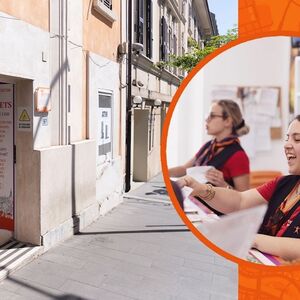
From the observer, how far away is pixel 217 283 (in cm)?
467

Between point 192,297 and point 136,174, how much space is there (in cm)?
891

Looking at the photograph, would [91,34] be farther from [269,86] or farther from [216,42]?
[269,86]

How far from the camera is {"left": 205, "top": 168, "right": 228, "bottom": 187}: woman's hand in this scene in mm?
1776

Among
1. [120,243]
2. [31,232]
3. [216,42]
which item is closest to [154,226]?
[120,243]

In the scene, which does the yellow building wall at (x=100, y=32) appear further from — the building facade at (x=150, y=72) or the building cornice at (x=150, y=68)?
the building cornice at (x=150, y=68)

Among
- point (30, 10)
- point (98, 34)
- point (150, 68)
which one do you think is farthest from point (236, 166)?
point (150, 68)

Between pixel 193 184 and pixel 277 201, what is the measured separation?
0.44 metres

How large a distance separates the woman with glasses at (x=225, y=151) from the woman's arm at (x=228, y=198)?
3cm

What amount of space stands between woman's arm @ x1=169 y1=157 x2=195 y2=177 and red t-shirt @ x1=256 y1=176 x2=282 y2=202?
337 mm

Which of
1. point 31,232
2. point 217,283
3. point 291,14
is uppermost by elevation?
point 291,14

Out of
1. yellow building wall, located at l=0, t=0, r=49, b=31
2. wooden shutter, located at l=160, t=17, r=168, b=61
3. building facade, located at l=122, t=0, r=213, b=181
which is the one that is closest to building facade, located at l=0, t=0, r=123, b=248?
yellow building wall, located at l=0, t=0, r=49, b=31

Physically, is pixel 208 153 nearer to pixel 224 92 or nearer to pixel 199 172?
pixel 199 172

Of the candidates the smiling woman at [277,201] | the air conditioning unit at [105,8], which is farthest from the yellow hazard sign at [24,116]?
the smiling woman at [277,201]

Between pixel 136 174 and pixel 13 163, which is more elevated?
pixel 13 163
